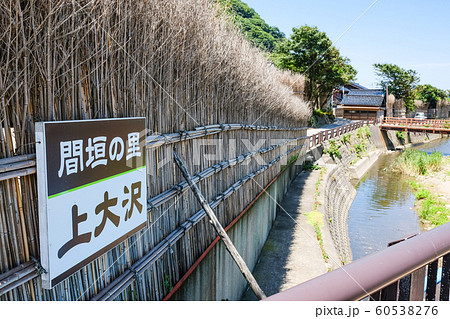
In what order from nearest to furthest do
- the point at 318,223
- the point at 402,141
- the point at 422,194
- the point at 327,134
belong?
1. the point at 318,223
2. the point at 422,194
3. the point at 327,134
4. the point at 402,141

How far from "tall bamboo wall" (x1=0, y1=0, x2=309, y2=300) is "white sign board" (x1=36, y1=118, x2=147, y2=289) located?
9 cm

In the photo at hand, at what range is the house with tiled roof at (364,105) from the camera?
39.1 meters

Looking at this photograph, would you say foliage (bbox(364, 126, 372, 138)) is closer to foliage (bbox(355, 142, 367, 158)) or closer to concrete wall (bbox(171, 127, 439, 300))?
foliage (bbox(355, 142, 367, 158))

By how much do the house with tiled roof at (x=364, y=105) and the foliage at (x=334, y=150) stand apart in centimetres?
2116

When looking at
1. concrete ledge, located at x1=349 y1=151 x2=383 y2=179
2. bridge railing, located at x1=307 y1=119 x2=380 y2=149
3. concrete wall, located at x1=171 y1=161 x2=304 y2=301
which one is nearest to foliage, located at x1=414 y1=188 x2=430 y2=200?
concrete ledge, located at x1=349 y1=151 x2=383 y2=179

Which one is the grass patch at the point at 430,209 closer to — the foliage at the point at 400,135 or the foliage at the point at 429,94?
→ the foliage at the point at 400,135

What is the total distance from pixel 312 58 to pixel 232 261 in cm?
2444

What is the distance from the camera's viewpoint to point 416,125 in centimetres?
2997

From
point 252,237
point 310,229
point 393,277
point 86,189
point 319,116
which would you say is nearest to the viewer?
point 393,277

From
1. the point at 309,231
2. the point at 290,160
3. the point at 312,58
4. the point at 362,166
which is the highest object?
the point at 312,58

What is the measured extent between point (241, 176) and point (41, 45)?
4.39 metres

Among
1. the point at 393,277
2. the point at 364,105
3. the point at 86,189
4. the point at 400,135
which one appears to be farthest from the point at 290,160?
the point at 364,105

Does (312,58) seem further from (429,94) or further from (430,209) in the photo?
(429,94)

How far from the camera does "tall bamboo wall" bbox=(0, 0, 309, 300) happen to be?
1.87 m
